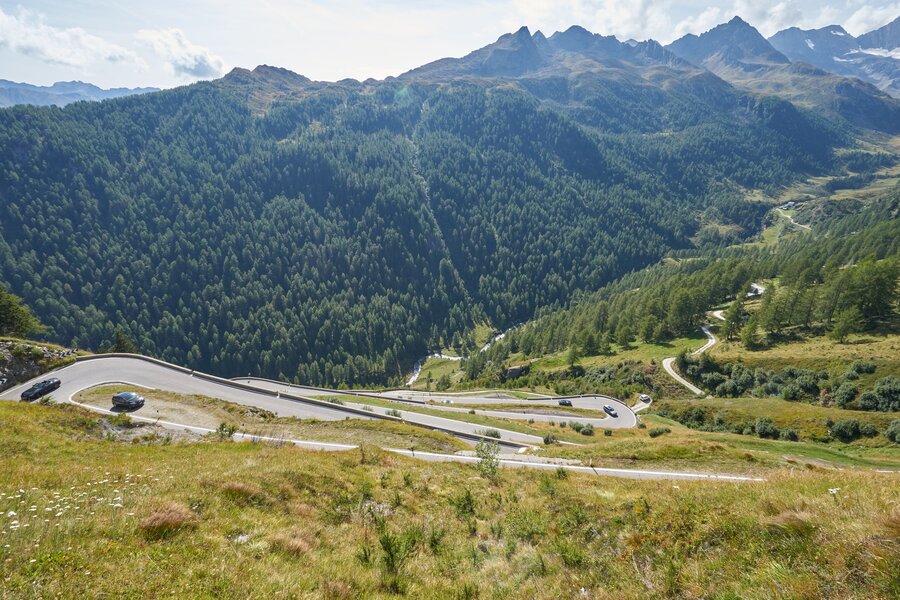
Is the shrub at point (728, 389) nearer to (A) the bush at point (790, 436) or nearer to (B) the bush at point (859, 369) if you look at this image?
(B) the bush at point (859, 369)

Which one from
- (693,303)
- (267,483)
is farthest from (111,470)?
(693,303)

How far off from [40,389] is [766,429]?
82.2 m

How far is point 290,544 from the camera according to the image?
1009cm

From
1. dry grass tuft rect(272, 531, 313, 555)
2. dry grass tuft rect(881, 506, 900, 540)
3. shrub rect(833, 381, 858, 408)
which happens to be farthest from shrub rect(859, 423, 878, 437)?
dry grass tuft rect(272, 531, 313, 555)

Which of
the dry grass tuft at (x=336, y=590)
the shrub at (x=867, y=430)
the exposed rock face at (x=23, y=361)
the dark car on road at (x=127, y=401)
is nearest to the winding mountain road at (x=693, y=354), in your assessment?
the shrub at (x=867, y=430)

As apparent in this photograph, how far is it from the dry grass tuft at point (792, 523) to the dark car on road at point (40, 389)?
196ft

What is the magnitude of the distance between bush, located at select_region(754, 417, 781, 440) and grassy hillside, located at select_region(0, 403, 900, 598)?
38569 mm

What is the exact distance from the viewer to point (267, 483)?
14328mm

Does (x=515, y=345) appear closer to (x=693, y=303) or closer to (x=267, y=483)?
(x=693, y=303)

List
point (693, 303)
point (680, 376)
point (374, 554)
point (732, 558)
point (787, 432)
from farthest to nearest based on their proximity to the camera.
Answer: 1. point (693, 303)
2. point (680, 376)
3. point (787, 432)
4. point (374, 554)
5. point (732, 558)

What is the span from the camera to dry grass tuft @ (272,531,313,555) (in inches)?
391

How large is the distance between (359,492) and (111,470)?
9.84 metres

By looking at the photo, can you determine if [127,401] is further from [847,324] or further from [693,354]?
[847,324]

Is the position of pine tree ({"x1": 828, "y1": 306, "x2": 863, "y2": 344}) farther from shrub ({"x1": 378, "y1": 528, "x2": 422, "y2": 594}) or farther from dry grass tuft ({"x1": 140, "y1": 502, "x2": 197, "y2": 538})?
dry grass tuft ({"x1": 140, "y1": 502, "x2": 197, "y2": 538})
